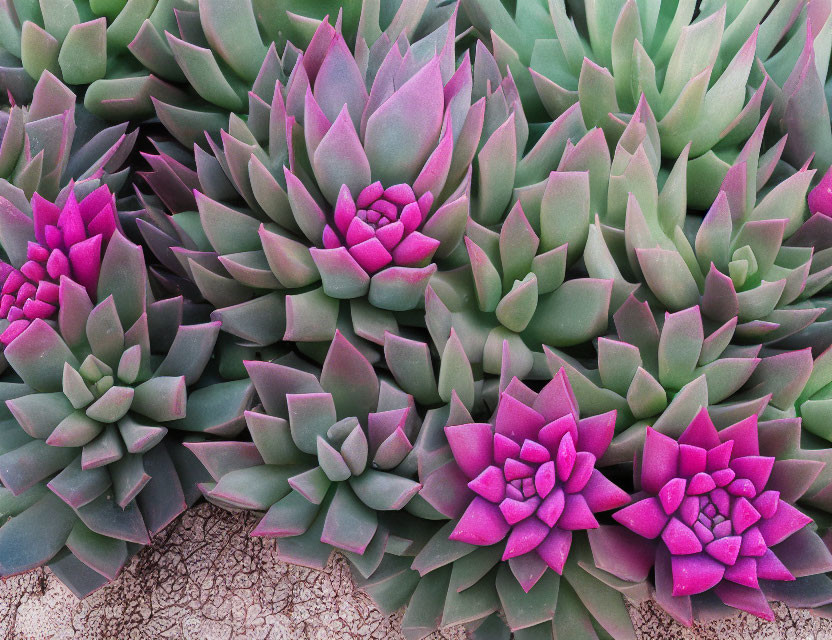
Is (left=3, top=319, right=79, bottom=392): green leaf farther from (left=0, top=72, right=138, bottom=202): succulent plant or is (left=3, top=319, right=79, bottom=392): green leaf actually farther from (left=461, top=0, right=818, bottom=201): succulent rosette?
(left=461, top=0, right=818, bottom=201): succulent rosette

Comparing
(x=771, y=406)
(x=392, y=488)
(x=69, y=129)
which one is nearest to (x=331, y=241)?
(x=392, y=488)

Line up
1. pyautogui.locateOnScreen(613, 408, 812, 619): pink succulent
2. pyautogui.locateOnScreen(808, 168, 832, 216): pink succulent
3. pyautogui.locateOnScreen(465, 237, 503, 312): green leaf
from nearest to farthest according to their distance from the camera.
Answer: pyautogui.locateOnScreen(613, 408, 812, 619): pink succulent, pyautogui.locateOnScreen(465, 237, 503, 312): green leaf, pyautogui.locateOnScreen(808, 168, 832, 216): pink succulent

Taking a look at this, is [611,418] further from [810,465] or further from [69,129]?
[69,129]

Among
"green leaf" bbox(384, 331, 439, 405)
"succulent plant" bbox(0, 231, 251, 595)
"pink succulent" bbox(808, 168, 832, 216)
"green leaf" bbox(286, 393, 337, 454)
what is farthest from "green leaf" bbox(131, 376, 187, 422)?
"pink succulent" bbox(808, 168, 832, 216)

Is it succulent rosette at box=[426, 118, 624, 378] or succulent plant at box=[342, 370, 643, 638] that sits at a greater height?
succulent rosette at box=[426, 118, 624, 378]

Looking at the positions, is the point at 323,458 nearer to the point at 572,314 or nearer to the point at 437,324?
the point at 437,324

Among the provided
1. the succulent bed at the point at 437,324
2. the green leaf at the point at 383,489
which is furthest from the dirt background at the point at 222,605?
the green leaf at the point at 383,489

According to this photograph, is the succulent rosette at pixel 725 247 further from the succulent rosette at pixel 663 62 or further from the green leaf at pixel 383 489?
the green leaf at pixel 383 489
